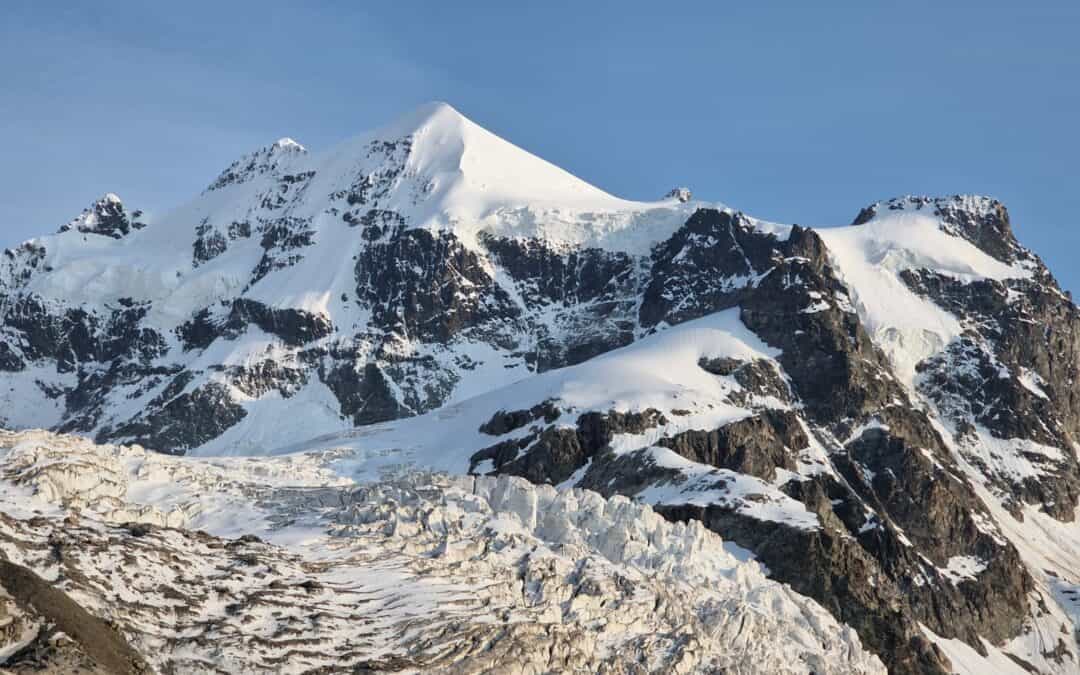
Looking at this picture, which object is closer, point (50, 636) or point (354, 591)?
point (50, 636)

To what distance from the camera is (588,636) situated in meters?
166

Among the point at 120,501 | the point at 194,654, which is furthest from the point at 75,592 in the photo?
the point at 120,501

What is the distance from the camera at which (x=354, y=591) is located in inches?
6486

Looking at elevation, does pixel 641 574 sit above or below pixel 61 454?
below

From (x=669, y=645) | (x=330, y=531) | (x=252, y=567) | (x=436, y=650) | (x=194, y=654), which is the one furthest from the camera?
(x=330, y=531)

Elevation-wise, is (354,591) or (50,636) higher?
(50,636)

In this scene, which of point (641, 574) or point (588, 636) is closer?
point (588, 636)

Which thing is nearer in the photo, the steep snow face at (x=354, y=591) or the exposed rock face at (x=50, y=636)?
the exposed rock face at (x=50, y=636)

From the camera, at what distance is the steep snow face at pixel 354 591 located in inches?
5758

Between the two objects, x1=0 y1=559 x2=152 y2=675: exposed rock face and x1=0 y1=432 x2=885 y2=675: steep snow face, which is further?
x1=0 y1=432 x2=885 y2=675: steep snow face

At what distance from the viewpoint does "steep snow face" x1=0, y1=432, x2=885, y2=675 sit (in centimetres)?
14625

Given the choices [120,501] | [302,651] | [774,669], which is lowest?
[774,669]

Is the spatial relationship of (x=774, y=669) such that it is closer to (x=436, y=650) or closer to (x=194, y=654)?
(x=436, y=650)

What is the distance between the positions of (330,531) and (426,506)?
13277 millimetres
